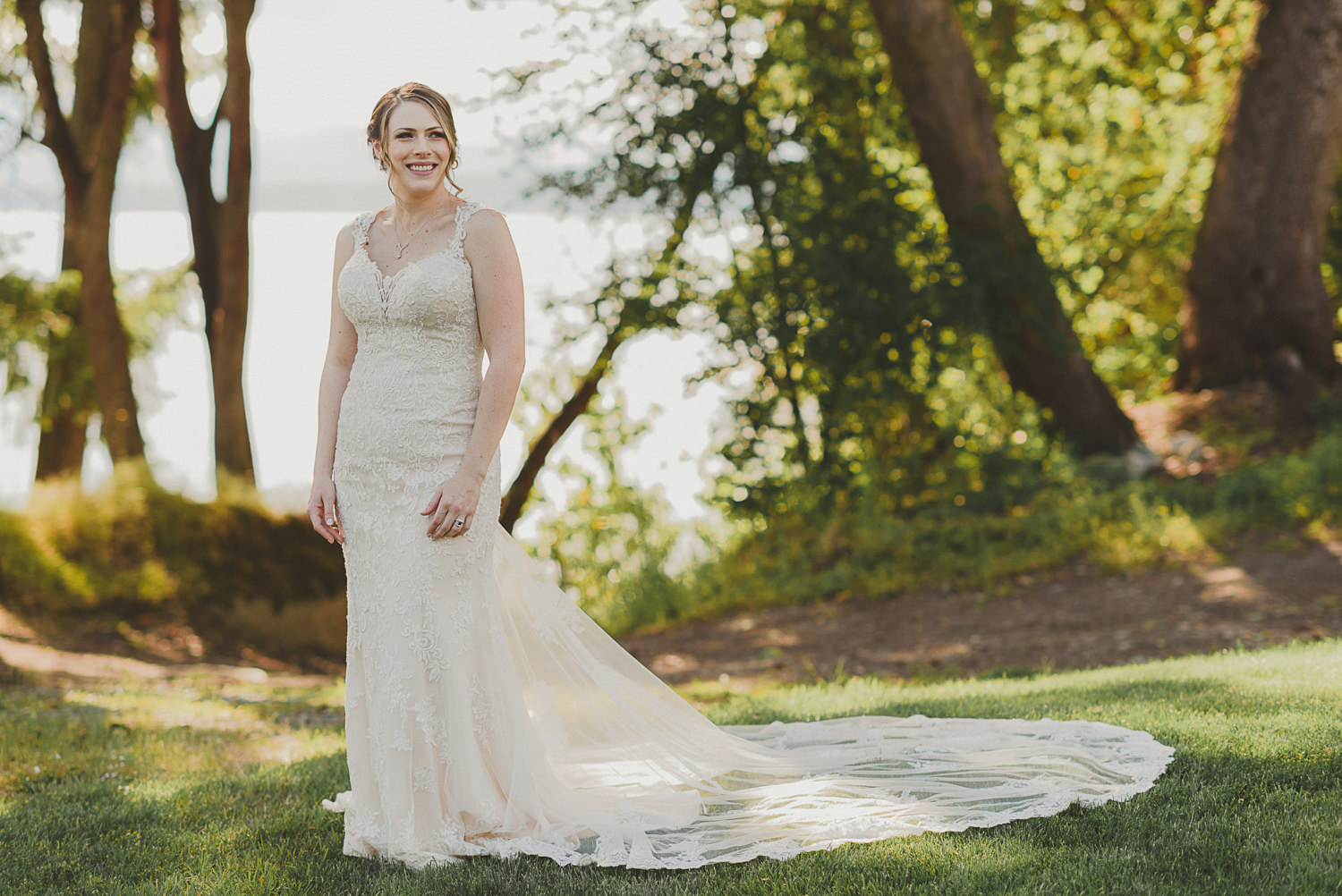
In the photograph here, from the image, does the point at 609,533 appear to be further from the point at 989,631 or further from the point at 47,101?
the point at 47,101

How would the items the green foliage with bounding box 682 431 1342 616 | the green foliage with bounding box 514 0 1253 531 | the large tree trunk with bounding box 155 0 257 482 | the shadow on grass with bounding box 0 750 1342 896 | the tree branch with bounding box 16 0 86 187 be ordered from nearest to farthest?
1. the shadow on grass with bounding box 0 750 1342 896
2. the green foliage with bounding box 682 431 1342 616
3. the green foliage with bounding box 514 0 1253 531
4. the large tree trunk with bounding box 155 0 257 482
5. the tree branch with bounding box 16 0 86 187

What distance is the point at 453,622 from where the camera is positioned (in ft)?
11.6

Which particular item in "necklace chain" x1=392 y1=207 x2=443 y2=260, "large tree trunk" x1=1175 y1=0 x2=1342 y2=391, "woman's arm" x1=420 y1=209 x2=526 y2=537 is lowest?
"woman's arm" x1=420 y1=209 x2=526 y2=537

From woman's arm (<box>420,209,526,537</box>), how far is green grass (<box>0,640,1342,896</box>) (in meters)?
1.11

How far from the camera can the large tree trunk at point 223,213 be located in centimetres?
1066

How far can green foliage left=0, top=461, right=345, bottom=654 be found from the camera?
10156 millimetres

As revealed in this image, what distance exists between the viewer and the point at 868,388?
9875mm

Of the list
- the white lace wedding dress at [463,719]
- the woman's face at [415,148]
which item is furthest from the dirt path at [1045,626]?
the woman's face at [415,148]

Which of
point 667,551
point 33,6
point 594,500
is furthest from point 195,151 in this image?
point 667,551

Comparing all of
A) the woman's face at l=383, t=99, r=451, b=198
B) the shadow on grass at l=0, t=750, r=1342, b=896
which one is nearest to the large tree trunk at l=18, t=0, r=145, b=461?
the shadow on grass at l=0, t=750, r=1342, b=896

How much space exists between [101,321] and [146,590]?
113 inches

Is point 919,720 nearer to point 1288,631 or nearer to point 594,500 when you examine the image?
point 1288,631

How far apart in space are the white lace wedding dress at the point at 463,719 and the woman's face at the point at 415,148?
0.17 meters

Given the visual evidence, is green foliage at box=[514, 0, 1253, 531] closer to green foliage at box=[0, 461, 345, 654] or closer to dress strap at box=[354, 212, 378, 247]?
green foliage at box=[0, 461, 345, 654]
